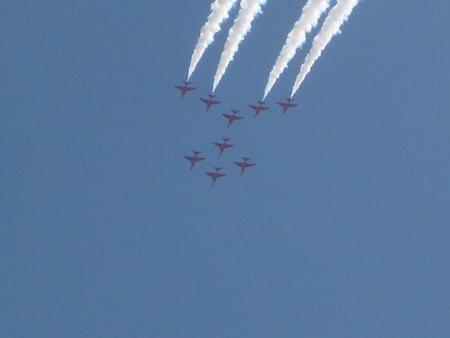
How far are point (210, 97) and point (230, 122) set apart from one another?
60.5 inches

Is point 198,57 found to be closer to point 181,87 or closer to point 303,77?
point 303,77

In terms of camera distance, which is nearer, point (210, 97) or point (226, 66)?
point (226, 66)

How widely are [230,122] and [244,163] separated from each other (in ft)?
6.89

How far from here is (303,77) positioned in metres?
52.5

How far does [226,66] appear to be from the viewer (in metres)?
52.9

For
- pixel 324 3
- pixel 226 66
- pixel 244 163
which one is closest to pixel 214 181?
pixel 244 163

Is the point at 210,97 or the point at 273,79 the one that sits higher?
the point at 210,97

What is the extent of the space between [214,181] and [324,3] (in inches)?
562

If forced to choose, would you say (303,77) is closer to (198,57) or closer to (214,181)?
(198,57)

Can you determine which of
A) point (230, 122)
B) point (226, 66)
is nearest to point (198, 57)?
point (226, 66)

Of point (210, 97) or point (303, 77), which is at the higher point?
point (210, 97)

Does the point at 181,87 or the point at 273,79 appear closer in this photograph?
the point at 273,79

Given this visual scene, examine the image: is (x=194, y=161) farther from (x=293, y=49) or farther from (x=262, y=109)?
(x=293, y=49)

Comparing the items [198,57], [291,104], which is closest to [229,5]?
[198,57]
